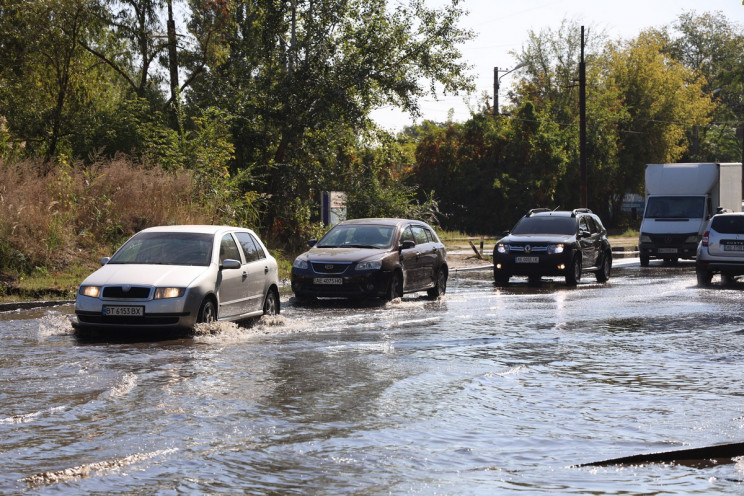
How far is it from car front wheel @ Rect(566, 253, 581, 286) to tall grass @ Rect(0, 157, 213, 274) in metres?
8.50

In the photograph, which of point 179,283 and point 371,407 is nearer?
point 371,407

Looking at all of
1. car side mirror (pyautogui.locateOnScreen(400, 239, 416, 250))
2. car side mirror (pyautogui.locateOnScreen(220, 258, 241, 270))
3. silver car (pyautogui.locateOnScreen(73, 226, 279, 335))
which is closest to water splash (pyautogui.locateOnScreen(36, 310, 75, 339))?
silver car (pyautogui.locateOnScreen(73, 226, 279, 335))

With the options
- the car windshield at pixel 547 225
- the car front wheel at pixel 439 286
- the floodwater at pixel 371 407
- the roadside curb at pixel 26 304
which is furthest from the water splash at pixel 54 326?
the car windshield at pixel 547 225

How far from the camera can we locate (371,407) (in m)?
8.65

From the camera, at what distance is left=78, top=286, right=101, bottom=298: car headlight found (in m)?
13.1

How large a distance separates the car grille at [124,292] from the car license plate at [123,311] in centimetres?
15

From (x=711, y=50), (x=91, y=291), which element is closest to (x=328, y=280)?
(x=91, y=291)

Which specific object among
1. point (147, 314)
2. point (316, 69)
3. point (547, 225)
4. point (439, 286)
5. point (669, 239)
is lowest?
point (439, 286)

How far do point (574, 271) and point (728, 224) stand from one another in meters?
3.80

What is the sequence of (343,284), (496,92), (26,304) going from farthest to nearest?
(496,92) → (343,284) → (26,304)

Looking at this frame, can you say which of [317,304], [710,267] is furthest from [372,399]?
[710,267]

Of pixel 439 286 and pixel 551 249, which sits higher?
pixel 551 249

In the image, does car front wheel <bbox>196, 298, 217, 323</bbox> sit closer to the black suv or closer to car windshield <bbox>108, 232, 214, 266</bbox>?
car windshield <bbox>108, 232, 214, 266</bbox>

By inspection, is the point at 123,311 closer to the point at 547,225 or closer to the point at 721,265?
the point at 547,225
